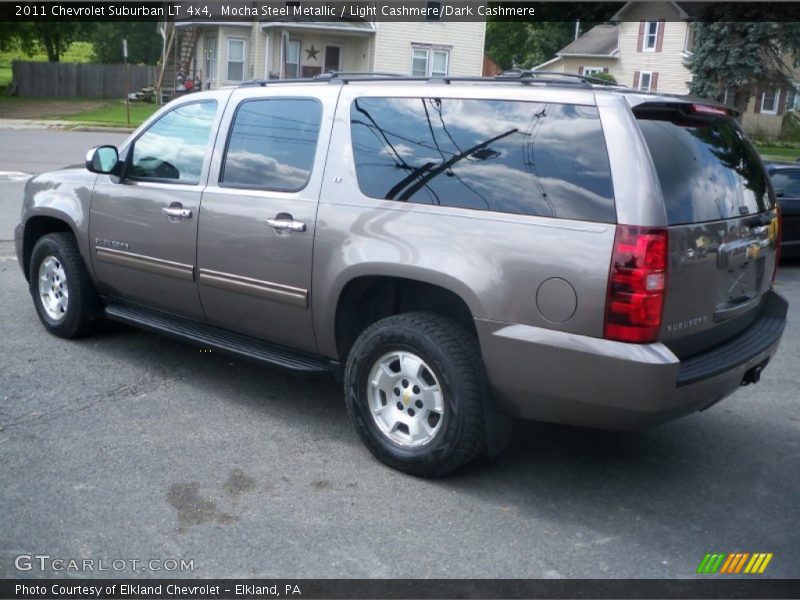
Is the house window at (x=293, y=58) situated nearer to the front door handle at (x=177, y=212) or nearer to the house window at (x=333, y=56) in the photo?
the house window at (x=333, y=56)

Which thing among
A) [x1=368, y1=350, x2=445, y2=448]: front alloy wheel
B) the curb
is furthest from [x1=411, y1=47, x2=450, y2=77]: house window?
[x1=368, y1=350, x2=445, y2=448]: front alloy wheel

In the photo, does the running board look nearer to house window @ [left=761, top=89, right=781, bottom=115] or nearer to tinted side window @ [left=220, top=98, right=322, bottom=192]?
tinted side window @ [left=220, top=98, right=322, bottom=192]

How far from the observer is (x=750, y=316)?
189 inches

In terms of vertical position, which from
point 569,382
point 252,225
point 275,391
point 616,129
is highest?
point 616,129

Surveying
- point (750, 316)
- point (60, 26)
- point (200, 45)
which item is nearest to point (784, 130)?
point (200, 45)

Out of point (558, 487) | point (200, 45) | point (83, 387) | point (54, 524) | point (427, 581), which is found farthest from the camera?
point (200, 45)

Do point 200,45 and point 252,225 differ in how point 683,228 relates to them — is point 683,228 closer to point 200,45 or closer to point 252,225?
point 252,225

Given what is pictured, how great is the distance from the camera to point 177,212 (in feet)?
18.3

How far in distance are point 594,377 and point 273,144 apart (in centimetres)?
244

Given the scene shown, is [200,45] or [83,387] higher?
[200,45]

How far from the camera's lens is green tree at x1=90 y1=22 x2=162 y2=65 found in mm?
60938

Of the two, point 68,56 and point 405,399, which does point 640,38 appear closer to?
point 405,399

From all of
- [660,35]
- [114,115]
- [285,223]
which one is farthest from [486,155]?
[660,35]

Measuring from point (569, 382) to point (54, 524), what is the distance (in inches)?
93.5
